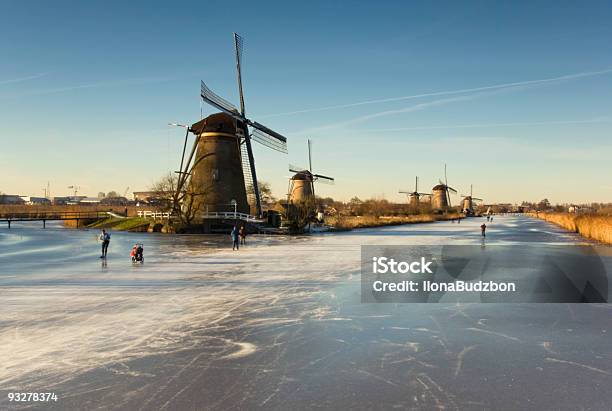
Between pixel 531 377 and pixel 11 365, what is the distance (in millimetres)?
7277

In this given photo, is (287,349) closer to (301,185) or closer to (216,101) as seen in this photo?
(216,101)

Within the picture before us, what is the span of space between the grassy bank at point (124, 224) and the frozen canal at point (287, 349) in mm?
30493

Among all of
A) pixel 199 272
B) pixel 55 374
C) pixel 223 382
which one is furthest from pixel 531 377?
pixel 199 272

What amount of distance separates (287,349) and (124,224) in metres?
42.5

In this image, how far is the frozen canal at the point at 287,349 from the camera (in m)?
5.14

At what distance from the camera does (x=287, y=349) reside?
685 centimetres

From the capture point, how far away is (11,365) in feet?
20.0

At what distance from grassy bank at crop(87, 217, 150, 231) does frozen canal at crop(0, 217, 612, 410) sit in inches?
1200

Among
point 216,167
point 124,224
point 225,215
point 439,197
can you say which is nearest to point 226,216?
point 225,215

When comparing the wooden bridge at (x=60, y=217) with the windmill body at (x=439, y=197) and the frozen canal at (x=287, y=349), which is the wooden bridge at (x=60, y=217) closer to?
the frozen canal at (x=287, y=349)

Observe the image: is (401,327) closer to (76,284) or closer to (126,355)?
(126,355)

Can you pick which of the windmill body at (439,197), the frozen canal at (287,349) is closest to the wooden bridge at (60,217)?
the frozen canal at (287,349)

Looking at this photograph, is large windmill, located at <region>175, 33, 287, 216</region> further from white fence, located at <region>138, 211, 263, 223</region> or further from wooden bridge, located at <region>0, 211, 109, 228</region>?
wooden bridge, located at <region>0, 211, 109, 228</region>

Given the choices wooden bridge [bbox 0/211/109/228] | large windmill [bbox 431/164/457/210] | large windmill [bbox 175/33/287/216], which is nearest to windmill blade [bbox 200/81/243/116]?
large windmill [bbox 175/33/287/216]
